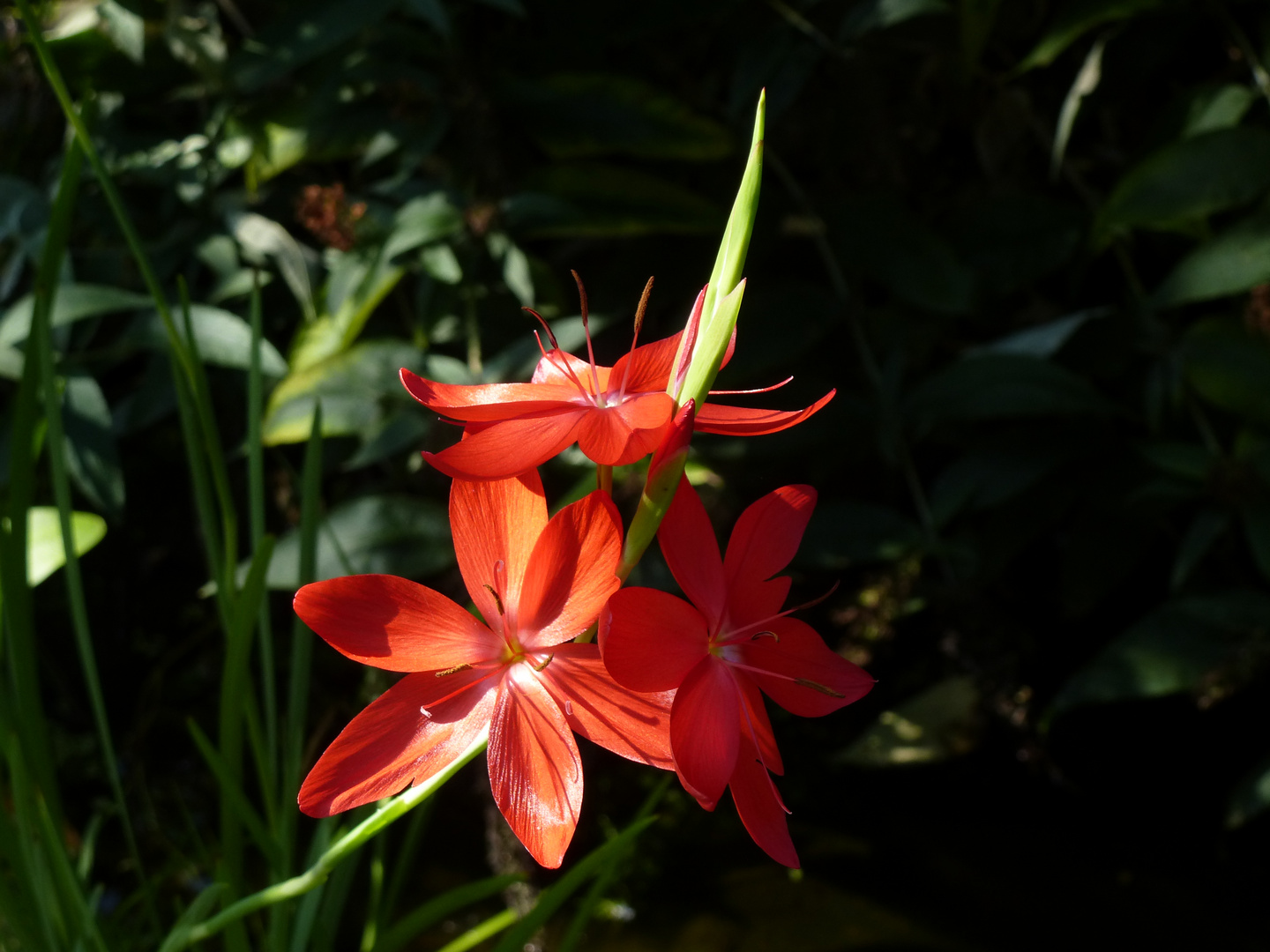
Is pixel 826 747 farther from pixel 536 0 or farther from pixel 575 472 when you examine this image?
pixel 536 0

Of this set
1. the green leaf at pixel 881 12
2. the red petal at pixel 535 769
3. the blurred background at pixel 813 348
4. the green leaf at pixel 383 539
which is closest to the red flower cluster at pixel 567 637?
Answer: the red petal at pixel 535 769

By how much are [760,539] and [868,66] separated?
1.88 ft

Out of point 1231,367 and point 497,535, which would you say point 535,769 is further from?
point 1231,367

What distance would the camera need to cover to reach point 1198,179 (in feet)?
2.00

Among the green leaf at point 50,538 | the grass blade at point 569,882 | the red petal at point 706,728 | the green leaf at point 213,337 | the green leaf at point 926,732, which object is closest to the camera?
the red petal at point 706,728

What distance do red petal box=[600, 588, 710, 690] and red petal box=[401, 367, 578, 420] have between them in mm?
54

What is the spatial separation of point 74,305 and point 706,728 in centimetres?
53

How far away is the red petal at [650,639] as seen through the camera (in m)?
0.22

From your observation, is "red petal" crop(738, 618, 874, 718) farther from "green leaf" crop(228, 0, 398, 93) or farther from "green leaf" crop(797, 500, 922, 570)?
"green leaf" crop(228, 0, 398, 93)

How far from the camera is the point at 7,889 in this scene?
406mm

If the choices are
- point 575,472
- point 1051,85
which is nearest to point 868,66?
point 1051,85

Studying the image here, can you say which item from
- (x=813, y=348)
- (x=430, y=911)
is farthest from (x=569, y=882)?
(x=813, y=348)

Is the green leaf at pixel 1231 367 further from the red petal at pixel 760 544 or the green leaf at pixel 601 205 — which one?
the red petal at pixel 760 544

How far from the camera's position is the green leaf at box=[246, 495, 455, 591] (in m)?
0.60
